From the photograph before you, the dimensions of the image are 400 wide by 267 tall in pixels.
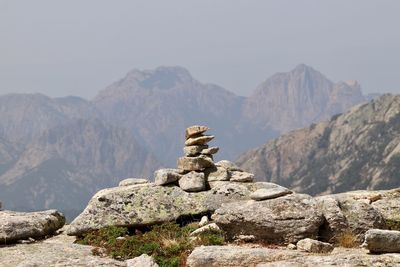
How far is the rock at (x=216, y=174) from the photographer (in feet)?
104

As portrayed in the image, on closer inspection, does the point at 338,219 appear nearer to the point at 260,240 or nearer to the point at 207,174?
the point at 260,240

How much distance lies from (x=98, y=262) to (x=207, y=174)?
13.0 metres

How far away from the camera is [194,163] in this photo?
32.2 meters

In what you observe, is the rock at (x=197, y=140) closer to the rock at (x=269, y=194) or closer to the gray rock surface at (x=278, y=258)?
the rock at (x=269, y=194)

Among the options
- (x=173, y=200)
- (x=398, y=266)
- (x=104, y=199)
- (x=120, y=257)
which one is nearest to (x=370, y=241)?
(x=398, y=266)

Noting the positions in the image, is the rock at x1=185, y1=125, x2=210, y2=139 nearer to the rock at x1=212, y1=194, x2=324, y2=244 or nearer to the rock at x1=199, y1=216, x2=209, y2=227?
the rock at x1=199, y1=216, x2=209, y2=227

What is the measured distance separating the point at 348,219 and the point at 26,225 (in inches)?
636

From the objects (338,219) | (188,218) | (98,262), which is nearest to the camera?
(98,262)

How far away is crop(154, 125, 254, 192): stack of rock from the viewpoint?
30609mm

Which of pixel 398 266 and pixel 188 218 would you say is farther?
pixel 188 218

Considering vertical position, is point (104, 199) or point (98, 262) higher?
point (104, 199)

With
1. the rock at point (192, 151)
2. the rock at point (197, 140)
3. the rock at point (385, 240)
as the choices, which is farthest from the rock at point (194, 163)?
the rock at point (385, 240)

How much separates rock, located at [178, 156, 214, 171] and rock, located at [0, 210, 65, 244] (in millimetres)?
8349

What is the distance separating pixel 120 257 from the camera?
22219 millimetres
